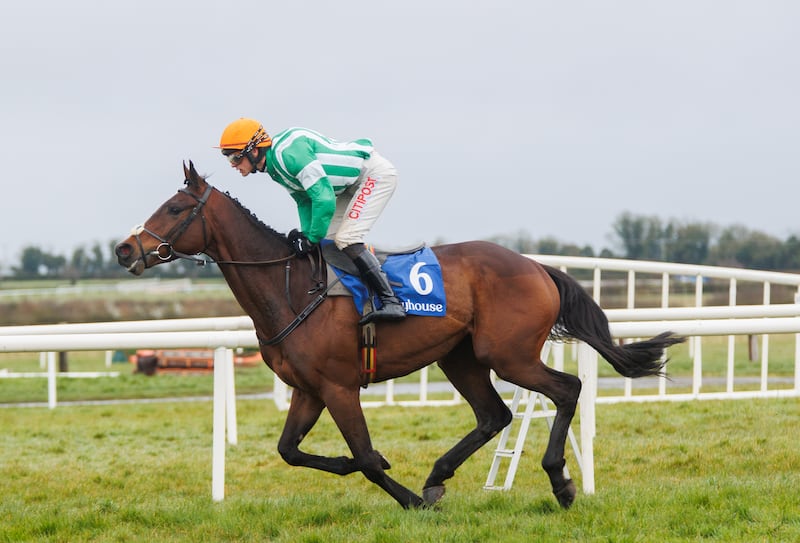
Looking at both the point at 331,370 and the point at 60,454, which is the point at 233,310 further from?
the point at 331,370

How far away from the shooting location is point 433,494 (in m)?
5.47

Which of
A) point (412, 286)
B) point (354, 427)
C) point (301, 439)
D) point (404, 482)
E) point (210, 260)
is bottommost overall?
point (404, 482)

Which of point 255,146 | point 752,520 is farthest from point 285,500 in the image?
point 752,520

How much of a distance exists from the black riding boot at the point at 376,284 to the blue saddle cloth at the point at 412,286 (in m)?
0.05

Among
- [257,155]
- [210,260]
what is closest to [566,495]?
[210,260]

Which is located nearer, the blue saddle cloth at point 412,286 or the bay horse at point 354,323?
the bay horse at point 354,323

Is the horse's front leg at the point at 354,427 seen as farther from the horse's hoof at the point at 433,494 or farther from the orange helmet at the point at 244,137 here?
the orange helmet at the point at 244,137

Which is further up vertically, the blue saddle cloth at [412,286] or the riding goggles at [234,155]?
the riding goggles at [234,155]

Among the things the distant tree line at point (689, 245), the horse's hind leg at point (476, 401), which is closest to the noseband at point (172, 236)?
the horse's hind leg at point (476, 401)

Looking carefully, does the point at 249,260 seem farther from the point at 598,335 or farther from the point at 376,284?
the point at 598,335

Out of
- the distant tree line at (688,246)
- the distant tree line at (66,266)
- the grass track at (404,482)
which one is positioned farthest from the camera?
the distant tree line at (66,266)

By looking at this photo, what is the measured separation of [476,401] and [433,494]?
2.06 feet

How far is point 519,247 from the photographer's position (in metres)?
18.1

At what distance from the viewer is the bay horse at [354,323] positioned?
520 cm
